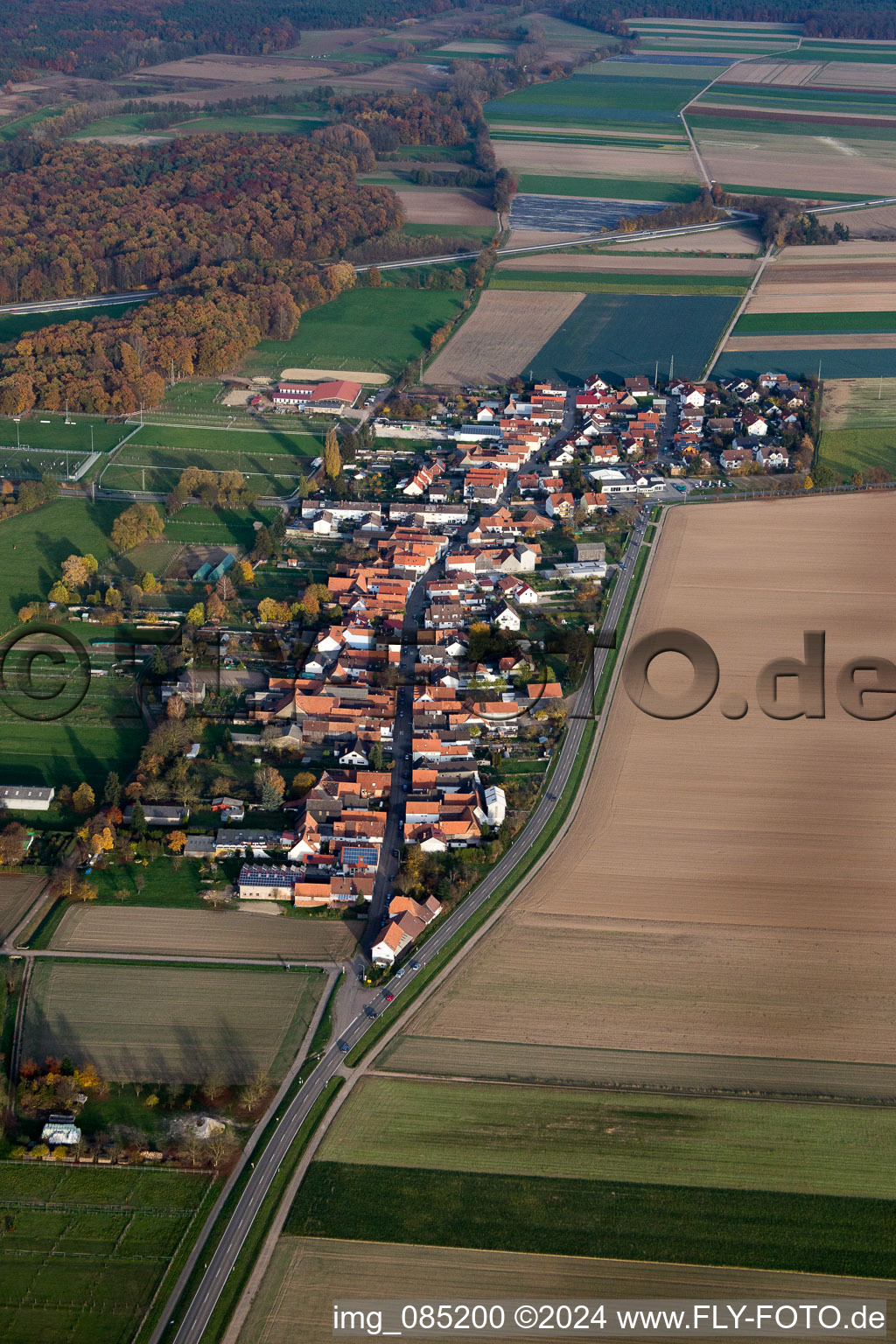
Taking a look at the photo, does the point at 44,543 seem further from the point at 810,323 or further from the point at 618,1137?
the point at 810,323

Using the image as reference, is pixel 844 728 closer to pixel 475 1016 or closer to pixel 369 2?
pixel 475 1016

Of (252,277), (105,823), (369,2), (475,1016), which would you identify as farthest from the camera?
(369,2)

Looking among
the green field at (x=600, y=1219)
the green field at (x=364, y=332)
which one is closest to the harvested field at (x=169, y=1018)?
the green field at (x=600, y=1219)

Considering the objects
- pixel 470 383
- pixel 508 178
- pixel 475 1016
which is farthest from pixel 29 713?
pixel 508 178

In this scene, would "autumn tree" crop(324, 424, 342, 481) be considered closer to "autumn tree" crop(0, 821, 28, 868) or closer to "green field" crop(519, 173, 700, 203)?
"autumn tree" crop(0, 821, 28, 868)

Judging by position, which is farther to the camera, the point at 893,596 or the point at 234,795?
the point at 893,596

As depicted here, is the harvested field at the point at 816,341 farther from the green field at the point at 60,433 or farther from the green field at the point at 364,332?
the green field at the point at 60,433
